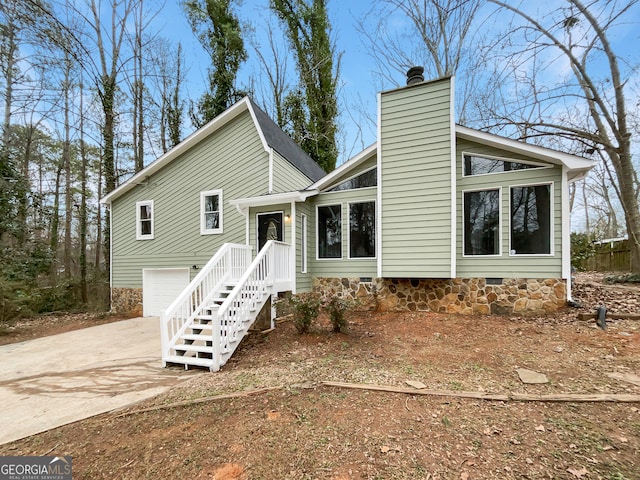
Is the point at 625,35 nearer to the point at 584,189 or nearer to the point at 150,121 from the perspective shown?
the point at 584,189

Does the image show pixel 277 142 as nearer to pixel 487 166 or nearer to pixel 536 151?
pixel 487 166

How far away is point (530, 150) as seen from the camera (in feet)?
20.1

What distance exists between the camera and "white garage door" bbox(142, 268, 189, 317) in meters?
9.75

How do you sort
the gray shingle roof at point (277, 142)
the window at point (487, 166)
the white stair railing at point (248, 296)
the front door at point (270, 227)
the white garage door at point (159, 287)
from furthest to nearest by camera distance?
the white garage door at point (159, 287) < the gray shingle roof at point (277, 142) < the front door at point (270, 227) < the window at point (487, 166) < the white stair railing at point (248, 296)

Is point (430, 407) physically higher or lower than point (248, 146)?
lower

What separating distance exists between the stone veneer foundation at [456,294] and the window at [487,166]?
2.50 meters

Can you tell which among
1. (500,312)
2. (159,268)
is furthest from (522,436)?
(159,268)

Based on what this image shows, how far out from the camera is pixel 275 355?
4809 millimetres

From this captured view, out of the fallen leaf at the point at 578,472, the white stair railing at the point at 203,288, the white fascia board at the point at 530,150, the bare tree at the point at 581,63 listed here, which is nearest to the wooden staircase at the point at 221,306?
the white stair railing at the point at 203,288

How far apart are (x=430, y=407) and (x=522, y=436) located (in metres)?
0.78

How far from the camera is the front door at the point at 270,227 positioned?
8008 millimetres

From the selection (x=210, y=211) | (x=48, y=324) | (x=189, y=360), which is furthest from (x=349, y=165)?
(x=48, y=324)

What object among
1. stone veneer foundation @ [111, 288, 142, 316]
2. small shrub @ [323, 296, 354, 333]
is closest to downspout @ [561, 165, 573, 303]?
small shrub @ [323, 296, 354, 333]

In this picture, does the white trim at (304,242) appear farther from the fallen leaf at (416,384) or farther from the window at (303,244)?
the fallen leaf at (416,384)
